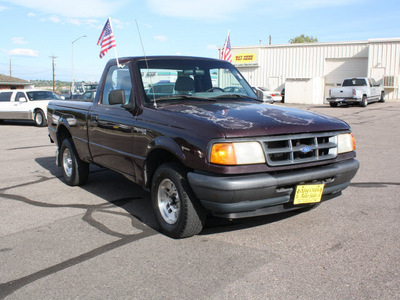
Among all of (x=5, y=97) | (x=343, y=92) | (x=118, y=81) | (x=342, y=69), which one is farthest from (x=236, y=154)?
(x=342, y=69)

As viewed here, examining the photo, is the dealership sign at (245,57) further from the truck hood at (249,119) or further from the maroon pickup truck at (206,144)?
the truck hood at (249,119)

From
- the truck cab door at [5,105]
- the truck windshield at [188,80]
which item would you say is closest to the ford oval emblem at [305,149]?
the truck windshield at [188,80]

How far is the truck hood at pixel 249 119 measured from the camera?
3533 millimetres

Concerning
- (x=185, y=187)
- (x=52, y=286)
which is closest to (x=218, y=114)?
(x=185, y=187)

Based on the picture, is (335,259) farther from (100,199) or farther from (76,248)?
(100,199)

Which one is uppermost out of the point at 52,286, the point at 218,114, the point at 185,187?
the point at 218,114

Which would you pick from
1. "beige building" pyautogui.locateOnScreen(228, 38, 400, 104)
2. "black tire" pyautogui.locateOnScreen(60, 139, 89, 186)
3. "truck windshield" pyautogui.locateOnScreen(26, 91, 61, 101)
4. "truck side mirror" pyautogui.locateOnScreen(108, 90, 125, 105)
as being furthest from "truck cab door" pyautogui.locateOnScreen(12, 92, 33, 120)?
"beige building" pyautogui.locateOnScreen(228, 38, 400, 104)

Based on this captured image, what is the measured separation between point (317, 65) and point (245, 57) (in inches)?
273

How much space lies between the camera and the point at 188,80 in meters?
4.92

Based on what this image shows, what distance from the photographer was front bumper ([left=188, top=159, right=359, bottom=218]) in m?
3.36

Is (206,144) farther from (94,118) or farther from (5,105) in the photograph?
(5,105)

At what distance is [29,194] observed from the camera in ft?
19.1

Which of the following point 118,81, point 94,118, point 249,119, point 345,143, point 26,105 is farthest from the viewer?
point 26,105

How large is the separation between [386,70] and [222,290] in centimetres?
3383
